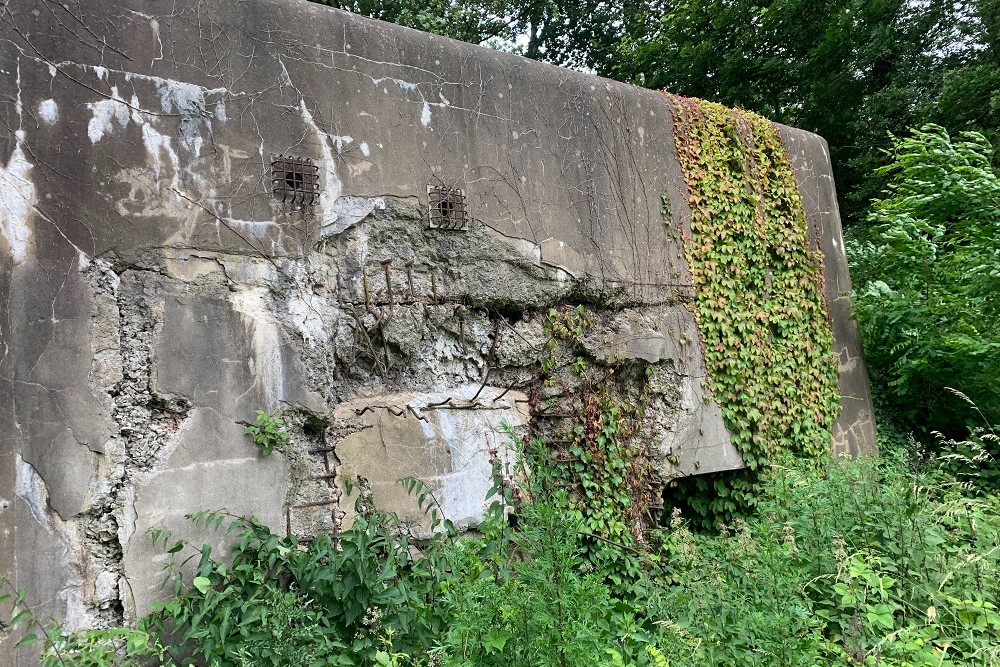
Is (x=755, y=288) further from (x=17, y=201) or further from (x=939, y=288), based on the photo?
(x=17, y=201)

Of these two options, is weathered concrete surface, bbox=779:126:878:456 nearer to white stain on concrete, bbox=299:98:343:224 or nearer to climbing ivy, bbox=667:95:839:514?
climbing ivy, bbox=667:95:839:514

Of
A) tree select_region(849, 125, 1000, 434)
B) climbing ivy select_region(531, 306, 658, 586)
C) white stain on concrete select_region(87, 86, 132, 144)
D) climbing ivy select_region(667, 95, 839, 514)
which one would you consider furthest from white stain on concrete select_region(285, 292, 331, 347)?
tree select_region(849, 125, 1000, 434)

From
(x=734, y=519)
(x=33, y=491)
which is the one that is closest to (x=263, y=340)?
(x=33, y=491)

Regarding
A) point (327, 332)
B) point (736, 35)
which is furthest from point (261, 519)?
point (736, 35)

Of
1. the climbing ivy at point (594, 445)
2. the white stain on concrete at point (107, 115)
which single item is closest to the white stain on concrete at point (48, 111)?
the white stain on concrete at point (107, 115)

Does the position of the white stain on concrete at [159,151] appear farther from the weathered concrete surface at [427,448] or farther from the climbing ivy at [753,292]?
the climbing ivy at [753,292]

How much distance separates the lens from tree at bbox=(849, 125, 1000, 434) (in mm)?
4719

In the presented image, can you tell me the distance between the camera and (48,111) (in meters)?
2.56

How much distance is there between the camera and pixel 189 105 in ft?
9.40

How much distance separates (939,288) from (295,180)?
4.79 meters

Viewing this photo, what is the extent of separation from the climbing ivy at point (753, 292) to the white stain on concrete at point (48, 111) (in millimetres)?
3504

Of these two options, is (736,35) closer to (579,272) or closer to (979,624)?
(579,272)

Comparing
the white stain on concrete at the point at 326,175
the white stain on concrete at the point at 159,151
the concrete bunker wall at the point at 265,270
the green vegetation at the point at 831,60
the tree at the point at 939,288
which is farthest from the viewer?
the green vegetation at the point at 831,60

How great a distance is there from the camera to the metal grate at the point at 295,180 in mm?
3027
